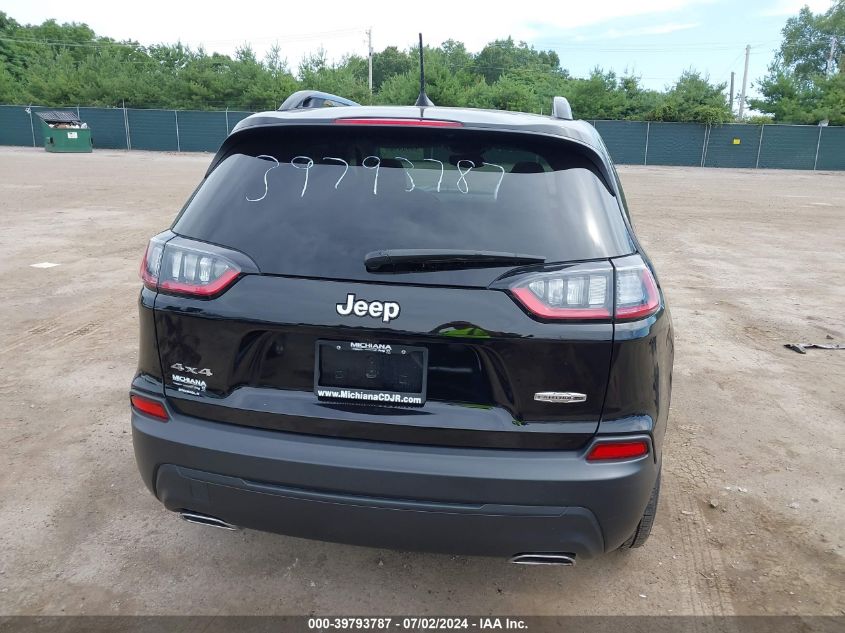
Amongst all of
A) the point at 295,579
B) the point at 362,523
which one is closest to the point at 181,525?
the point at 295,579

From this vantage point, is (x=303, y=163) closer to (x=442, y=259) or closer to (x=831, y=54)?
(x=442, y=259)

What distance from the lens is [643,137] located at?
37.8 meters

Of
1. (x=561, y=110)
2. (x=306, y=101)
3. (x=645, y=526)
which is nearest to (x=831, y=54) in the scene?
(x=561, y=110)

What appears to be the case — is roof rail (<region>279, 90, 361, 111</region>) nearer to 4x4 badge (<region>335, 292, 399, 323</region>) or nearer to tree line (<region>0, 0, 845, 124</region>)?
4x4 badge (<region>335, 292, 399, 323</region>)

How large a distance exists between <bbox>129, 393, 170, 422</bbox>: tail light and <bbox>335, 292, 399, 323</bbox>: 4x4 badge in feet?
2.41

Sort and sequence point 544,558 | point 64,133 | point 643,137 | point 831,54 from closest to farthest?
point 544,558
point 64,133
point 643,137
point 831,54

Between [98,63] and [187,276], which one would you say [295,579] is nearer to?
[187,276]

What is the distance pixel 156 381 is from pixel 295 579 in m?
0.98

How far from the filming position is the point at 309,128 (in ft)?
7.64

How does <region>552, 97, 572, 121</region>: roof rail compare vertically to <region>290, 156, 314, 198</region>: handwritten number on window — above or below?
above

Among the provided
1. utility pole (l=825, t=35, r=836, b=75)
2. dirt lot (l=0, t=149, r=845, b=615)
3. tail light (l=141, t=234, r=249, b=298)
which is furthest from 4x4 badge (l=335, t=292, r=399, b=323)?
utility pole (l=825, t=35, r=836, b=75)

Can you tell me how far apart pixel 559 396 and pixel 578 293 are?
0.32 metres

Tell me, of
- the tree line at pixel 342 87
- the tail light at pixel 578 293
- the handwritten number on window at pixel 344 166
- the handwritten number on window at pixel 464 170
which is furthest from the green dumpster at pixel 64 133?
the tail light at pixel 578 293

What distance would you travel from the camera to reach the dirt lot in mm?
2590
